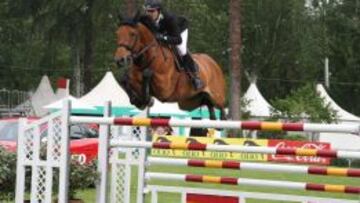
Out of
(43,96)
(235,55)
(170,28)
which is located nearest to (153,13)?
(170,28)

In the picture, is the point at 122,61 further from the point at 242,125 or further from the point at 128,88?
the point at 242,125

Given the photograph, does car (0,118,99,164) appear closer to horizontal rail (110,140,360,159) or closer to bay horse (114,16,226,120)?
bay horse (114,16,226,120)

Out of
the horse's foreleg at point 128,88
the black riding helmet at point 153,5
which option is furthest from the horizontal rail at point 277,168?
the black riding helmet at point 153,5

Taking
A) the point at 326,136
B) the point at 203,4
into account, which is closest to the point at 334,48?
the point at 203,4

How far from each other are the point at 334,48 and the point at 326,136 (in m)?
23.9

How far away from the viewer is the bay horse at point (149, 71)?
8.54 m

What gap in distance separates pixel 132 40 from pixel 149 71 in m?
0.46

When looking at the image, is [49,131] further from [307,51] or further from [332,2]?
[332,2]

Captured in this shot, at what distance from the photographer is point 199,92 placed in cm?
972

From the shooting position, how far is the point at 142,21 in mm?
8914

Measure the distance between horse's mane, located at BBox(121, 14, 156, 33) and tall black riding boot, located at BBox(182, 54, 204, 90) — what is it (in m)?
0.69

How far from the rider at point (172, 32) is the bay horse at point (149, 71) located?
0.09 metres

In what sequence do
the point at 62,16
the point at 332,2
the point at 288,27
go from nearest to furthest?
the point at 62,16 → the point at 288,27 → the point at 332,2

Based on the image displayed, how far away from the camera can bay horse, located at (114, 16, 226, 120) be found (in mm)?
8539
